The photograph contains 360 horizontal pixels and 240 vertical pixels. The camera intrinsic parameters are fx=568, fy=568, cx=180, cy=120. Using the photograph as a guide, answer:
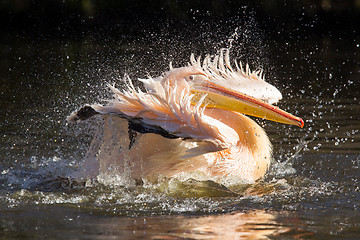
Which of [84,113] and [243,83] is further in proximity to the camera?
[243,83]

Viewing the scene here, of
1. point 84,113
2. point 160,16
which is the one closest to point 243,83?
point 84,113

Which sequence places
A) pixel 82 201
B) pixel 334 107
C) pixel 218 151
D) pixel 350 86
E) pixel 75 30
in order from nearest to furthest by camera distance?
pixel 82 201 → pixel 218 151 → pixel 334 107 → pixel 350 86 → pixel 75 30

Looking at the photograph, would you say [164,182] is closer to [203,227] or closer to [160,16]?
[203,227]

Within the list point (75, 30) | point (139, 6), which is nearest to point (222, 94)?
point (75, 30)

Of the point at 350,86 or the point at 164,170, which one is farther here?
the point at 350,86

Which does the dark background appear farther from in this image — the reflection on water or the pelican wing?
the reflection on water

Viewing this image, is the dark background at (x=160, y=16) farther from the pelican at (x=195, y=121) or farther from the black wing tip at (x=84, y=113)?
the black wing tip at (x=84, y=113)

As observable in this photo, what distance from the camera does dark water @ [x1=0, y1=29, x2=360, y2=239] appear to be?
12.5 feet

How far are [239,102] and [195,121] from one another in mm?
647

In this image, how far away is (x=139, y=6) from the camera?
60.0 ft

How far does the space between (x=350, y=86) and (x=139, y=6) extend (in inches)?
Answer: 416

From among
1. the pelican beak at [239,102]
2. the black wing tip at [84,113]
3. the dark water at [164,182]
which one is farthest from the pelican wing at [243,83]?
the black wing tip at [84,113]

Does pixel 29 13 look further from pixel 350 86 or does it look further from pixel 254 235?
pixel 254 235

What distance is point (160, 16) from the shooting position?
17328 mm
